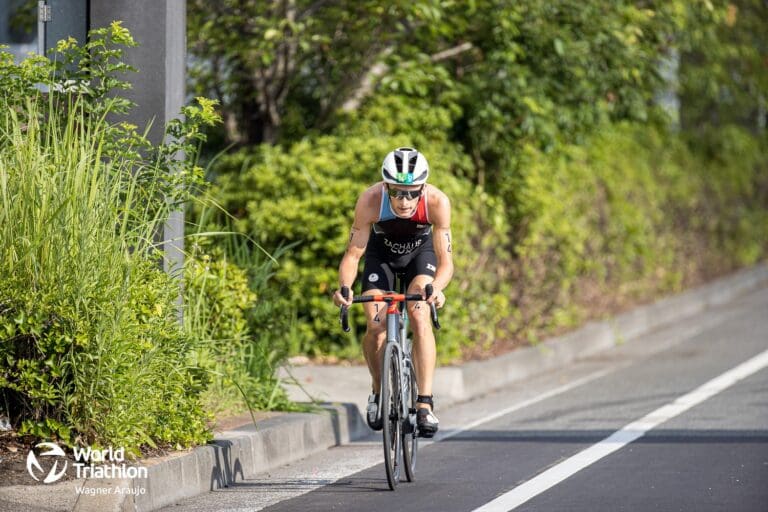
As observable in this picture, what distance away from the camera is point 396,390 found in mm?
7730

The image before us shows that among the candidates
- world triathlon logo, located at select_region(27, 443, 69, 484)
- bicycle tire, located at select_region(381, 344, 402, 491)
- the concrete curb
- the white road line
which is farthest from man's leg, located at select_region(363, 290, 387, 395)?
world triathlon logo, located at select_region(27, 443, 69, 484)

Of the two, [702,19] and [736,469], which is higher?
[702,19]

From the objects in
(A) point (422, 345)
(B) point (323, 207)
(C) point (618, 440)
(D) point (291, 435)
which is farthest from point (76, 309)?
(B) point (323, 207)

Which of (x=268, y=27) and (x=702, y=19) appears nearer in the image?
(x=268, y=27)

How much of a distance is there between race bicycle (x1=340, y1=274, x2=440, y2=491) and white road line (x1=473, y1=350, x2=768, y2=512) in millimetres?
684

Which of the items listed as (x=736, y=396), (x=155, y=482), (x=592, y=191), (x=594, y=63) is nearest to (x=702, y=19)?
(x=592, y=191)

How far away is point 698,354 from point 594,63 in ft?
11.3

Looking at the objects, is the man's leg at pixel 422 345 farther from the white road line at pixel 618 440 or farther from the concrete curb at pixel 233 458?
the concrete curb at pixel 233 458

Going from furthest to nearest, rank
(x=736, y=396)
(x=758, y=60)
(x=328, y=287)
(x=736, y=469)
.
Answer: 1. (x=758, y=60)
2. (x=328, y=287)
3. (x=736, y=396)
4. (x=736, y=469)

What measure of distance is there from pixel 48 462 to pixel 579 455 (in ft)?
11.2

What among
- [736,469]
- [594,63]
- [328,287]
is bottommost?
[736,469]

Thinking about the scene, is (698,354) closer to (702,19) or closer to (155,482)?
(702,19)

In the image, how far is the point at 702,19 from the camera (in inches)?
631

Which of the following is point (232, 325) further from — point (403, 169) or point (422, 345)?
point (403, 169)
